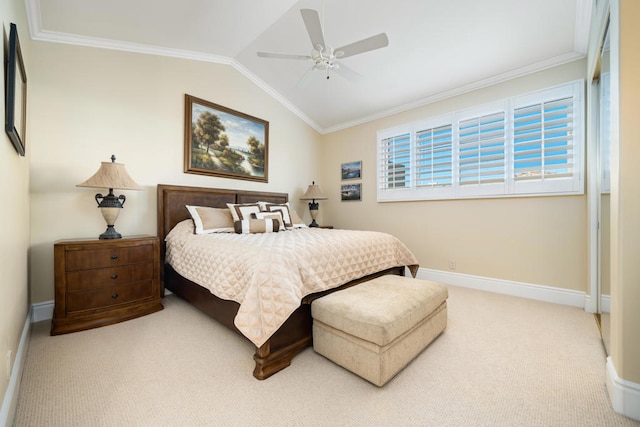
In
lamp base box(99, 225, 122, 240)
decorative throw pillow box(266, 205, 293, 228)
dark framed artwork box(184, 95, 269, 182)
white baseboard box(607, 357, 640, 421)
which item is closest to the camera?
white baseboard box(607, 357, 640, 421)

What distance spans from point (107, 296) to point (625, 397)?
12.1 ft

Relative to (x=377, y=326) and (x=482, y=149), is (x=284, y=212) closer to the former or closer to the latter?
(x=377, y=326)

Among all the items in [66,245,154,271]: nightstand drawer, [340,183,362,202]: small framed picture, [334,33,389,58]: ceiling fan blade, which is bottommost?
[66,245,154,271]: nightstand drawer

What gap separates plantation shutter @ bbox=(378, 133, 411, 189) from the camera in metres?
4.11

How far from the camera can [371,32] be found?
9.39ft

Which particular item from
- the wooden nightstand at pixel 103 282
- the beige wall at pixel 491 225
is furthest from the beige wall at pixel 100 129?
the beige wall at pixel 491 225

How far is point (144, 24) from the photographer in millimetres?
Result: 2729

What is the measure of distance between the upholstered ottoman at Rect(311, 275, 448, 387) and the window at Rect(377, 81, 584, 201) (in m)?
2.04

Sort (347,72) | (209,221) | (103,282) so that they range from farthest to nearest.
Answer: (209,221), (347,72), (103,282)

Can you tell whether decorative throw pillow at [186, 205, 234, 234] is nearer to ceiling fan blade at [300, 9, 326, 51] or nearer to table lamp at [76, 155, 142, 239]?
table lamp at [76, 155, 142, 239]

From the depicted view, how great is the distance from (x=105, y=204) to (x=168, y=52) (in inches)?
81.8

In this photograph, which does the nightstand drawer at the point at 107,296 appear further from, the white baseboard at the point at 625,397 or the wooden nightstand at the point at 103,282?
the white baseboard at the point at 625,397

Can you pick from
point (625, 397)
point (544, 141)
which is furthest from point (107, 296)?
point (544, 141)

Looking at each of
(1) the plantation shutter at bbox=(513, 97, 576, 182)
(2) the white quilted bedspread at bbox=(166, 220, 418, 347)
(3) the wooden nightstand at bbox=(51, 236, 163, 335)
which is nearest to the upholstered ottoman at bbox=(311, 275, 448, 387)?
(2) the white quilted bedspread at bbox=(166, 220, 418, 347)
